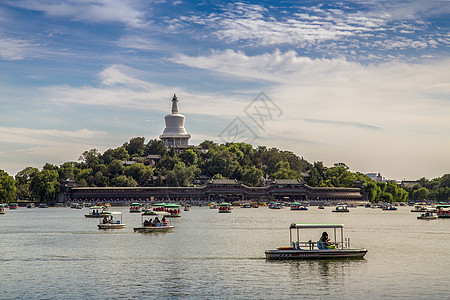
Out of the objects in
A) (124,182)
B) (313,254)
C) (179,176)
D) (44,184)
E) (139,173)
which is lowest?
(313,254)

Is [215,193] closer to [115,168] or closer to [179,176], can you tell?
[179,176]

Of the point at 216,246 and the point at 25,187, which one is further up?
the point at 25,187

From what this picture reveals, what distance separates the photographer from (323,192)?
177625 millimetres

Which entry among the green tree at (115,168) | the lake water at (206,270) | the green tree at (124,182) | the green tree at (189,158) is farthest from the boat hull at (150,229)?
the green tree at (189,158)

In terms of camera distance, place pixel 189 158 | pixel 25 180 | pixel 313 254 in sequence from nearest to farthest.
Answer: pixel 313 254
pixel 25 180
pixel 189 158

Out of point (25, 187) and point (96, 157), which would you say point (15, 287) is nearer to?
point (25, 187)

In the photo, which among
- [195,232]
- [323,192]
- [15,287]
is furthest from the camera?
[323,192]

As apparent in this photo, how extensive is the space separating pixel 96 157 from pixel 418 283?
161020mm

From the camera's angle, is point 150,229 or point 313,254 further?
point 150,229

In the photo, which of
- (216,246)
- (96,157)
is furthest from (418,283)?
(96,157)

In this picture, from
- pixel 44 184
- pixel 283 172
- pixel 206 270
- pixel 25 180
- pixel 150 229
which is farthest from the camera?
pixel 283 172

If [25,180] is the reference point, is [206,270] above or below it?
below

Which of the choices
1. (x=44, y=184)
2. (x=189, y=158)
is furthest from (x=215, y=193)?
(x=44, y=184)

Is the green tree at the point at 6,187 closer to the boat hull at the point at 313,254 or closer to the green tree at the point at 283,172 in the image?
the green tree at the point at 283,172
